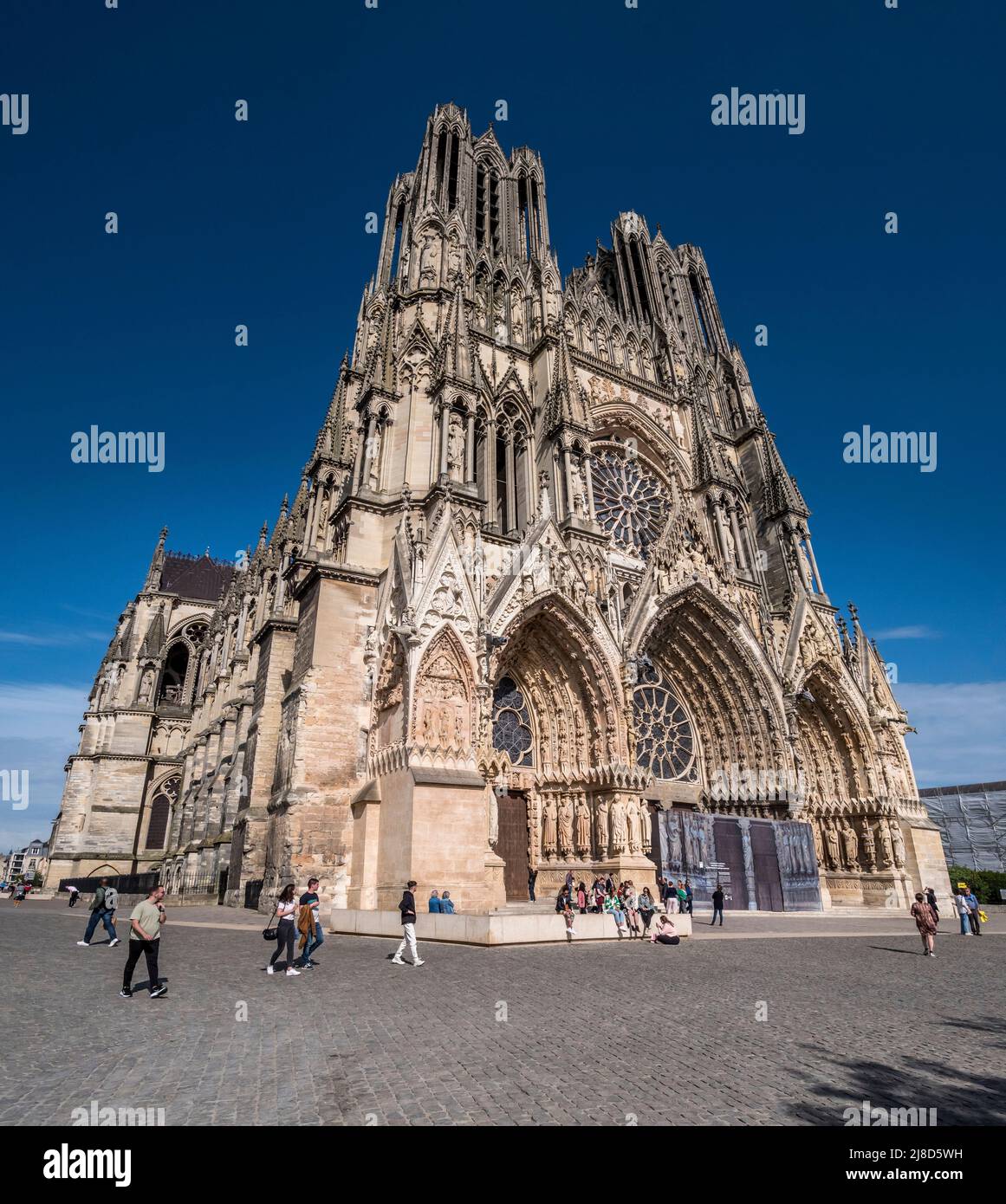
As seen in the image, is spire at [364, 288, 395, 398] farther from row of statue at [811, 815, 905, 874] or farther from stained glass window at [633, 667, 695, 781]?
row of statue at [811, 815, 905, 874]

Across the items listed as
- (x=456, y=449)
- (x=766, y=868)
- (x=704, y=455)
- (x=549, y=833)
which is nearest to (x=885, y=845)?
(x=766, y=868)

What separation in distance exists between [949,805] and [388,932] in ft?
140

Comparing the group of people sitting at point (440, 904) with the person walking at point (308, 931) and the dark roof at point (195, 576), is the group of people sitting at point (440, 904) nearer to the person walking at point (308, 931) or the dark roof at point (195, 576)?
the person walking at point (308, 931)

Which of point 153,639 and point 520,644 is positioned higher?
point 153,639

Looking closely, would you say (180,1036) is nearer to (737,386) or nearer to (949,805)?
(737,386)

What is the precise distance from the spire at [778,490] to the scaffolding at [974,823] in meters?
22.6

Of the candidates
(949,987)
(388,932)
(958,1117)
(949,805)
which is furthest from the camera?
(949,805)

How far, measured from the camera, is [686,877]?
711 inches

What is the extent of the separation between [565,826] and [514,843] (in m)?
1.46

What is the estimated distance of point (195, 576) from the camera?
4828cm

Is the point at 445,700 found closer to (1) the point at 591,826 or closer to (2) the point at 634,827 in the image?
(1) the point at 591,826

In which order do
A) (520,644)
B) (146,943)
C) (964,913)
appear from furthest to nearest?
(520,644)
(964,913)
(146,943)

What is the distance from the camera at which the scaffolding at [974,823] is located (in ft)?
126
